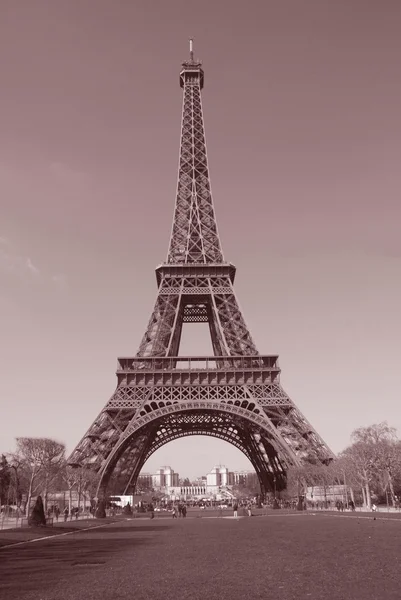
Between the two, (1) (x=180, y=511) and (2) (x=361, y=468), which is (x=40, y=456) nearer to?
(1) (x=180, y=511)

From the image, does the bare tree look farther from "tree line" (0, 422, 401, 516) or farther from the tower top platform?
the tower top platform

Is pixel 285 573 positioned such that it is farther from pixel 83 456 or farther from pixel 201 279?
pixel 201 279

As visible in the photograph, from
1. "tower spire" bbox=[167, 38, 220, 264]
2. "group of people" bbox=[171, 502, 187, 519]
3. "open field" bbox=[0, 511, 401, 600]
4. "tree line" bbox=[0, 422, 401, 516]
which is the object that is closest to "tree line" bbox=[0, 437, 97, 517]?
"tree line" bbox=[0, 422, 401, 516]

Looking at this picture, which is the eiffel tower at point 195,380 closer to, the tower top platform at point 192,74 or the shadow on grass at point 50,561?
the tower top platform at point 192,74

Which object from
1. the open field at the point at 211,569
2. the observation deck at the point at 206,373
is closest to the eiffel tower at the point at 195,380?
the observation deck at the point at 206,373

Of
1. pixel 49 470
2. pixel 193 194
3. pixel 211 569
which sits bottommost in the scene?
pixel 211 569

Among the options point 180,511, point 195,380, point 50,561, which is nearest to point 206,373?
point 195,380

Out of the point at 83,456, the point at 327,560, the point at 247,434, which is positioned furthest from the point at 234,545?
the point at 247,434
